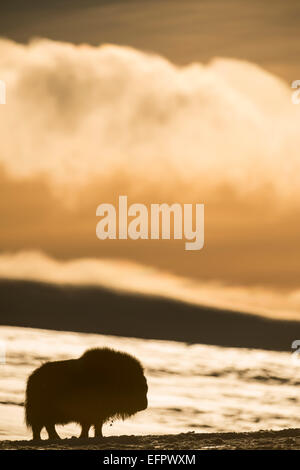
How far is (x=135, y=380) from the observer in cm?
2064

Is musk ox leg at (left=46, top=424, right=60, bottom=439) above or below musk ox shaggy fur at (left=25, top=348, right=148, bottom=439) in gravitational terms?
below

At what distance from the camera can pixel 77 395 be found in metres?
19.5

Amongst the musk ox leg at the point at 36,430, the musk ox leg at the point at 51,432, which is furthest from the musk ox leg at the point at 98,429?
the musk ox leg at the point at 36,430

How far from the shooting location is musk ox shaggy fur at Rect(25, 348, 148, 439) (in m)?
19.4

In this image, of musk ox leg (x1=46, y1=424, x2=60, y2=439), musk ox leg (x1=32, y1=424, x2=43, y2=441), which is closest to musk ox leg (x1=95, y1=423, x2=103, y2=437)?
musk ox leg (x1=46, y1=424, x2=60, y2=439)

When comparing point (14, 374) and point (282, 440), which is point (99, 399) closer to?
point (282, 440)

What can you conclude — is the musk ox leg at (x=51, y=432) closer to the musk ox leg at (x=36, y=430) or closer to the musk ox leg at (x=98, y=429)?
the musk ox leg at (x=36, y=430)

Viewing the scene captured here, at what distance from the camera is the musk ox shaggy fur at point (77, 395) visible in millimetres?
19375

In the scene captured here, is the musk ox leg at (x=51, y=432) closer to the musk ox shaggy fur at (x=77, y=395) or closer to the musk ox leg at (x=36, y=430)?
the musk ox shaggy fur at (x=77, y=395)

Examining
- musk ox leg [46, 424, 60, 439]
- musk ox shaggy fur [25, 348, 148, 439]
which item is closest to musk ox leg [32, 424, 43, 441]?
musk ox shaggy fur [25, 348, 148, 439]

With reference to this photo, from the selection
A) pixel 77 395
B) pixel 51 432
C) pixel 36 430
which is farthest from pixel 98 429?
pixel 36 430

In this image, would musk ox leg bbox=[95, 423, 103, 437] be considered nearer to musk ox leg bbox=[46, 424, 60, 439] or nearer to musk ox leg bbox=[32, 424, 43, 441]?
musk ox leg bbox=[46, 424, 60, 439]

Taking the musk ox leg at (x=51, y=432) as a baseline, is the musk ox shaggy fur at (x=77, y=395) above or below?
above
